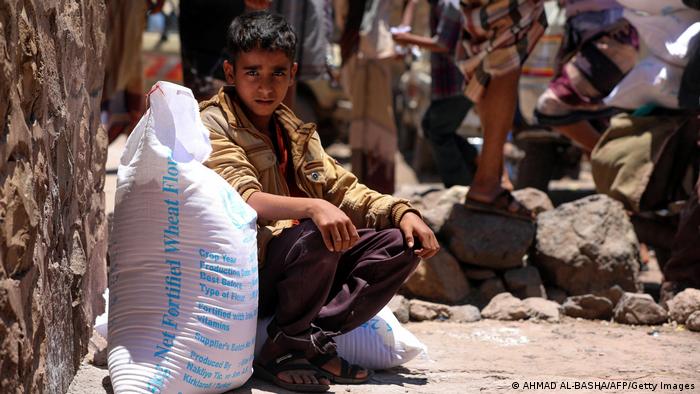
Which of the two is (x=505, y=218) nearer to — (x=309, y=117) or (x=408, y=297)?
(x=408, y=297)

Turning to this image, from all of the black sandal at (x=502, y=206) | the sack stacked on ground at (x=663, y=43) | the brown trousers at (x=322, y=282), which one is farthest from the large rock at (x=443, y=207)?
the brown trousers at (x=322, y=282)

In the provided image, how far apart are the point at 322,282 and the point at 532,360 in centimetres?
112

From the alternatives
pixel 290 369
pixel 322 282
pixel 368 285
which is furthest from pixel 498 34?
pixel 290 369

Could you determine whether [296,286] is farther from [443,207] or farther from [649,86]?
[649,86]

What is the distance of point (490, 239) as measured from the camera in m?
4.89

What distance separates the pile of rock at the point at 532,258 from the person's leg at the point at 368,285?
5.16 feet

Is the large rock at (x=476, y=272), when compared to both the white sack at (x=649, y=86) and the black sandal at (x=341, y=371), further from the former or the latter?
the black sandal at (x=341, y=371)

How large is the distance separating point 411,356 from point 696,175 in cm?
227

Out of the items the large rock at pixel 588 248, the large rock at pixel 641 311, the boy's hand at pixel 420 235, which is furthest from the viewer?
the large rock at pixel 588 248

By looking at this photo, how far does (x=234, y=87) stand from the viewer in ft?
11.1

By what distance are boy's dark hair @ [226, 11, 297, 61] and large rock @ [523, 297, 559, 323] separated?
186cm

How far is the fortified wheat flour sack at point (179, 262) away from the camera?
2.80 m

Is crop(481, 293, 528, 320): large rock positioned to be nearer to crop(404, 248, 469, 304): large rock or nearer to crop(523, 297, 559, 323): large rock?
crop(523, 297, 559, 323): large rock

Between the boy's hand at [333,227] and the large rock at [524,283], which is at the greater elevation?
the boy's hand at [333,227]
